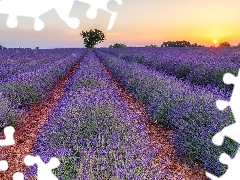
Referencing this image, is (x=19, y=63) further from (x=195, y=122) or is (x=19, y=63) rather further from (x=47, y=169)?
(x=47, y=169)

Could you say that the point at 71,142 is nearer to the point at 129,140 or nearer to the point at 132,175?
the point at 129,140

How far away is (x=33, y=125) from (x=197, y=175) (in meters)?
3.37

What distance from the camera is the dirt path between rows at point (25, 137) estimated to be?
13.3 feet

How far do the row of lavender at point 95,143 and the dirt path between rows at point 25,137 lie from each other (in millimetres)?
420

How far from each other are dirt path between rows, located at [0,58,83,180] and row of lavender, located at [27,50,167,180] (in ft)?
1.38

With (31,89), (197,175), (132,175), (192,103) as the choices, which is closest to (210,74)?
(192,103)

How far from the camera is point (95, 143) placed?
3.26 metres

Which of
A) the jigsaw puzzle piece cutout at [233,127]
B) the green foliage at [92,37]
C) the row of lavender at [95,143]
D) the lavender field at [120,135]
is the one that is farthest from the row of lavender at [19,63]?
the green foliage at [92,37]

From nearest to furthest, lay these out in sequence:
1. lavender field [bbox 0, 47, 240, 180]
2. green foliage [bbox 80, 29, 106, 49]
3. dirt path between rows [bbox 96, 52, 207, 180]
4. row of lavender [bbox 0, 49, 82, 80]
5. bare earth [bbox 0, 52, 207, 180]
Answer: lavender field [bbox 0, 47, 240, 180], dirt path between rows [bbox 96, 52, 207, 180], bare earth [bbox 0, 52, 207, 180], row of lavender [bbox 0, 49, 82, 80], green foliage [bbox 80, 29, 106, 49]

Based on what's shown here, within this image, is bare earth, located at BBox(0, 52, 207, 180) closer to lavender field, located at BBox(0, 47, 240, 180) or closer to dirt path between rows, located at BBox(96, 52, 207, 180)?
dirt path between rows, located at BBox(96, 52, 207, 180)

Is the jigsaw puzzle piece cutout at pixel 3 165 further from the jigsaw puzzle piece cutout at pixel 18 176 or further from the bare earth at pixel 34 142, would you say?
the jigsaw puzzle piece cutout at pixel 18 176

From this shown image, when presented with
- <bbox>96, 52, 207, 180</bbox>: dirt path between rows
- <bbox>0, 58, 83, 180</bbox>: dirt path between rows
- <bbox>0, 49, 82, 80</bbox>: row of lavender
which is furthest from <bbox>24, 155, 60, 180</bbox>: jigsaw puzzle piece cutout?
<bbox>0, 49, 82, 80</bbox>: row of lavender

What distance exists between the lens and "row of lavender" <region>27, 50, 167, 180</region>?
265 cm

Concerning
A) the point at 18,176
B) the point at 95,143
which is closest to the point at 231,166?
the point at 95,143
